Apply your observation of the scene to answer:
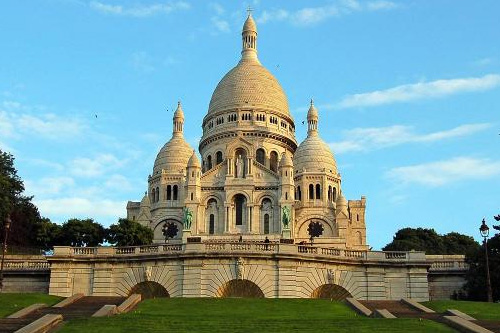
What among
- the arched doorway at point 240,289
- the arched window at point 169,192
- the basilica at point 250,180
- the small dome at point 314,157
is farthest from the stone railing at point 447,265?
the arched window at point 169,192

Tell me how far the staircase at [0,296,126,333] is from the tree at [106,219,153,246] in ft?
116

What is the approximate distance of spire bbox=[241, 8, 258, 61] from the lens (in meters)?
130

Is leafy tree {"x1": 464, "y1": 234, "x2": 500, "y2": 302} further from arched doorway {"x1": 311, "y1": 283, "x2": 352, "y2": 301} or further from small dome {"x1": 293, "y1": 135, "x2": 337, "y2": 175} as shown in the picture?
small dome {"x1": 293, "y1": 135, "x2": 337, "y2": 175}

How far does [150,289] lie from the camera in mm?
42000

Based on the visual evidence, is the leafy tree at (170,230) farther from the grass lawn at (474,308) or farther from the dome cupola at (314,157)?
the grass lawn at (474,308)

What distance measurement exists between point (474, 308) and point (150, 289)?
57.4 ft

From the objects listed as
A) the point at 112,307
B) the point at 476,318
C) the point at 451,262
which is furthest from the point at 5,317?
the point at 451,262

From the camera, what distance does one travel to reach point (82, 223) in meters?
70.8

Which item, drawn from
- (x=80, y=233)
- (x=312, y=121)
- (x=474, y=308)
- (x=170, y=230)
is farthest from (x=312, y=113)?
(x=474, y=308)

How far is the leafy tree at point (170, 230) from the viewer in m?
108

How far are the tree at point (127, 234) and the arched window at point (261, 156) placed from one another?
118 feet

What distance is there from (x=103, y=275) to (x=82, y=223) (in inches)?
1149

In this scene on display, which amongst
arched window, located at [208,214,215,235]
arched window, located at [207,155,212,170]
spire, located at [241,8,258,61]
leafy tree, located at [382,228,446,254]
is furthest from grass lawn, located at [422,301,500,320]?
spire, located at [241,8,258,61]

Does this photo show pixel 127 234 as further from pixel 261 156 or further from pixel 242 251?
pixel 261 156
